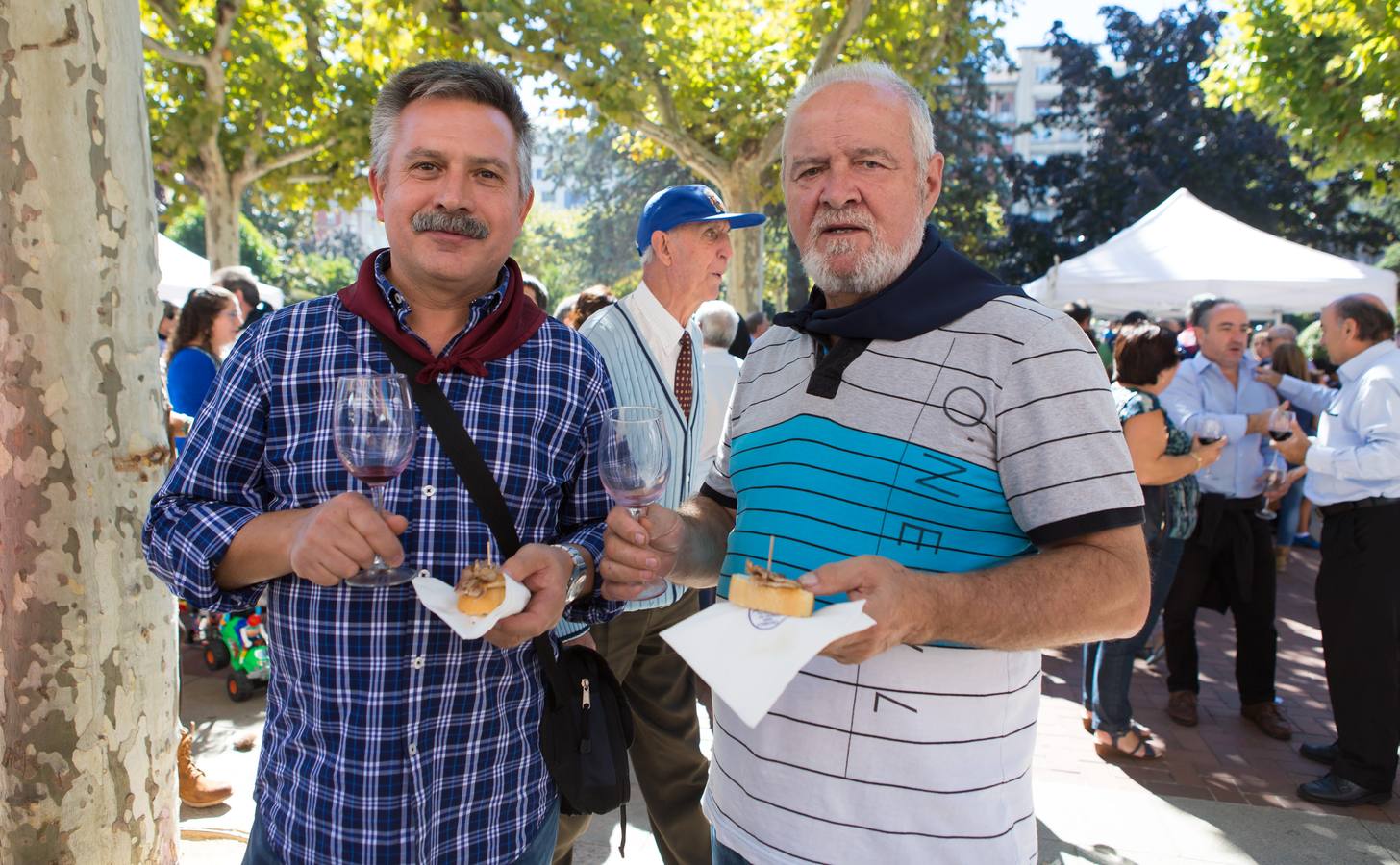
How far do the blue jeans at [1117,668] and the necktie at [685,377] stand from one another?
270cm

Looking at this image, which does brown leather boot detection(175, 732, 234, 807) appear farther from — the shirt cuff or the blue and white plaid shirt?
the shirt cuff

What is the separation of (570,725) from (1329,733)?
17.7 feet

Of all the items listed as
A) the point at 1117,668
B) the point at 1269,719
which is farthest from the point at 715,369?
the point at 1269,719

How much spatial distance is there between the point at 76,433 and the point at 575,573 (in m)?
1.67

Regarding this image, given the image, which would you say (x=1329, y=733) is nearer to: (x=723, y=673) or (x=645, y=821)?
(x=645, y=821)

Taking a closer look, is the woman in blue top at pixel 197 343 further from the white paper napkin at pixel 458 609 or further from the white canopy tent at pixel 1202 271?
the white canopy tent at pixel 1202 271

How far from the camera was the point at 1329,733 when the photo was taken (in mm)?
5531

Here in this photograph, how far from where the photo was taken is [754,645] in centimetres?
149

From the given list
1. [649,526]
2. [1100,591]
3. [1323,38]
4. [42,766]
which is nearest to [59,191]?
[42,766]

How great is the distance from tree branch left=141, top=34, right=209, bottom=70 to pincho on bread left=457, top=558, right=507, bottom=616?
32.5 feet

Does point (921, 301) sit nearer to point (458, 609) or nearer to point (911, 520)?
Answer: point (911, 520)

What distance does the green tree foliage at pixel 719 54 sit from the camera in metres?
9.56

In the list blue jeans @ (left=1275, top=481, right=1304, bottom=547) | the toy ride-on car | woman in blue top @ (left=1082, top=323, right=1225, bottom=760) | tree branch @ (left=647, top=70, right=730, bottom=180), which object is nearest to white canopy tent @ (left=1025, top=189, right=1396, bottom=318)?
blue jeans @ (left=1275, top=481, right=1304, bottom=547)

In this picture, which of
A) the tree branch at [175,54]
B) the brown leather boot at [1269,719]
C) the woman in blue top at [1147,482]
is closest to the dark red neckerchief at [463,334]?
the woman in blue top at [1147,482]
